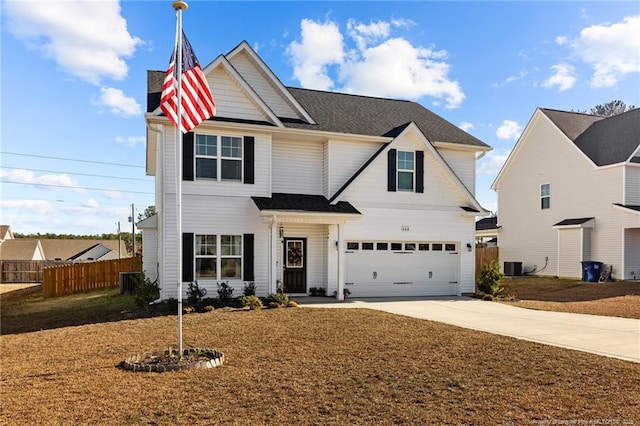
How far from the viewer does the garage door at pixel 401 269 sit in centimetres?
1712

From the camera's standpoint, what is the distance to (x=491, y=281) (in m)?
17.4

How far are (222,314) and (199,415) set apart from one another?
7577mm

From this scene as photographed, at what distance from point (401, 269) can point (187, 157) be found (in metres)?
8.61

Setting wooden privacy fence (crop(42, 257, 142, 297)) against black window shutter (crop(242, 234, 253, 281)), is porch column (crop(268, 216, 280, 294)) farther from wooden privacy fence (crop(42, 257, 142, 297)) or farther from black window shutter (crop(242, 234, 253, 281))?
wooden privacy fence (crop(42, 257, 142, 297))

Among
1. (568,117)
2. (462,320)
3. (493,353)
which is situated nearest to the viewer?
(493,353)

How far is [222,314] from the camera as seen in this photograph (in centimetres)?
1270

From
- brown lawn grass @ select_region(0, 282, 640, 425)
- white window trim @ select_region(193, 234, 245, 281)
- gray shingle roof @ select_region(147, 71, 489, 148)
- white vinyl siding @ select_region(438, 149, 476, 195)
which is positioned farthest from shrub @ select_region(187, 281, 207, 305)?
Result: white vinyl siding @ select_region(438, 149, 476, 195)

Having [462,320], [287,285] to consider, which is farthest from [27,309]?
[462,320]

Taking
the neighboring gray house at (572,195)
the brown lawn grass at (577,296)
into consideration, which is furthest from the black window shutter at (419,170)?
the neighboring gray house at (572,195)

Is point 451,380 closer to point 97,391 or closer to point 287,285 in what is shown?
point 97,391

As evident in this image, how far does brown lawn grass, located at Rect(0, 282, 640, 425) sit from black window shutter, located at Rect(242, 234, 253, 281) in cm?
476

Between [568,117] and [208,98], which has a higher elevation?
[568,117]

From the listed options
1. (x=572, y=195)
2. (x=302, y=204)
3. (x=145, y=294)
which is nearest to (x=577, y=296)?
(x=572, y=195)

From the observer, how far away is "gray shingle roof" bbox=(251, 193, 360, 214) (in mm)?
15171
